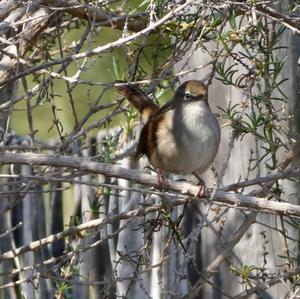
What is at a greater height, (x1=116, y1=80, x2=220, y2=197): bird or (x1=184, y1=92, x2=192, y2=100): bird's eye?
(x1=184, y1=92, x2=192, y2=100): bird's eye

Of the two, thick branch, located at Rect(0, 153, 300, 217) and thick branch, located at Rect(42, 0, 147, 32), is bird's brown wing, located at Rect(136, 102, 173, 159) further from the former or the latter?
thick branch, located at Rect(0, 153, 300, 217)

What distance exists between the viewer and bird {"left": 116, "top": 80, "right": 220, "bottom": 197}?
472 cm

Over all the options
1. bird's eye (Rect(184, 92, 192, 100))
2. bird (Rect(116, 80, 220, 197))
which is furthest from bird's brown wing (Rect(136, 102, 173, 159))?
bird's eye (Rect(184, 92, 192, 100))

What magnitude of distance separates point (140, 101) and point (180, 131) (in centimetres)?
26

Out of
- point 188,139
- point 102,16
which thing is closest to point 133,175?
point 188,139

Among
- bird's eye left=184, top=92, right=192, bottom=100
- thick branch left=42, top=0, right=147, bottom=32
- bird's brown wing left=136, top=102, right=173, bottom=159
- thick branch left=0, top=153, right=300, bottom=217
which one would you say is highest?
thick branch left=42, top=0, right=147, bottom=32

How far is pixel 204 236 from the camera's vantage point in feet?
17.6

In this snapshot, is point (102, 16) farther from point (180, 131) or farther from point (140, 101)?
point (180, 131)

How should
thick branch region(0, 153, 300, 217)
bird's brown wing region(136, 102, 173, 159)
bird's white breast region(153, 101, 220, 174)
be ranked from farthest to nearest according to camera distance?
1. bird's brown wing region(136, 102, 173, 159)
2. bird's white breast region(153, 101, 220, 174)
3. thick branch region(0, 153, 300, 217)

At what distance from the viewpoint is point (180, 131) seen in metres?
4.86

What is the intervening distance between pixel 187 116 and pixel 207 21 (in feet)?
2.17

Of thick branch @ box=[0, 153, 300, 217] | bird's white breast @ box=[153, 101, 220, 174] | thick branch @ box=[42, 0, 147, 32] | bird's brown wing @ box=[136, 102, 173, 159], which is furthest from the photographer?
bird's brown wing @ box=[136, 102, 173, 159]

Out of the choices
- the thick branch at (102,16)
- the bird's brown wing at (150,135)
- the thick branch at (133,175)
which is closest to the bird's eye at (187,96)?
the bird's brown wing at (150,135)

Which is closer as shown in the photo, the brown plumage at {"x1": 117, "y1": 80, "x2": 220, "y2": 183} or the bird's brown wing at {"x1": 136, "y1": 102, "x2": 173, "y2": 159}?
the brown plumage at {"x1": 117, "y1": 80, "x2": 220, "y2": 183}
